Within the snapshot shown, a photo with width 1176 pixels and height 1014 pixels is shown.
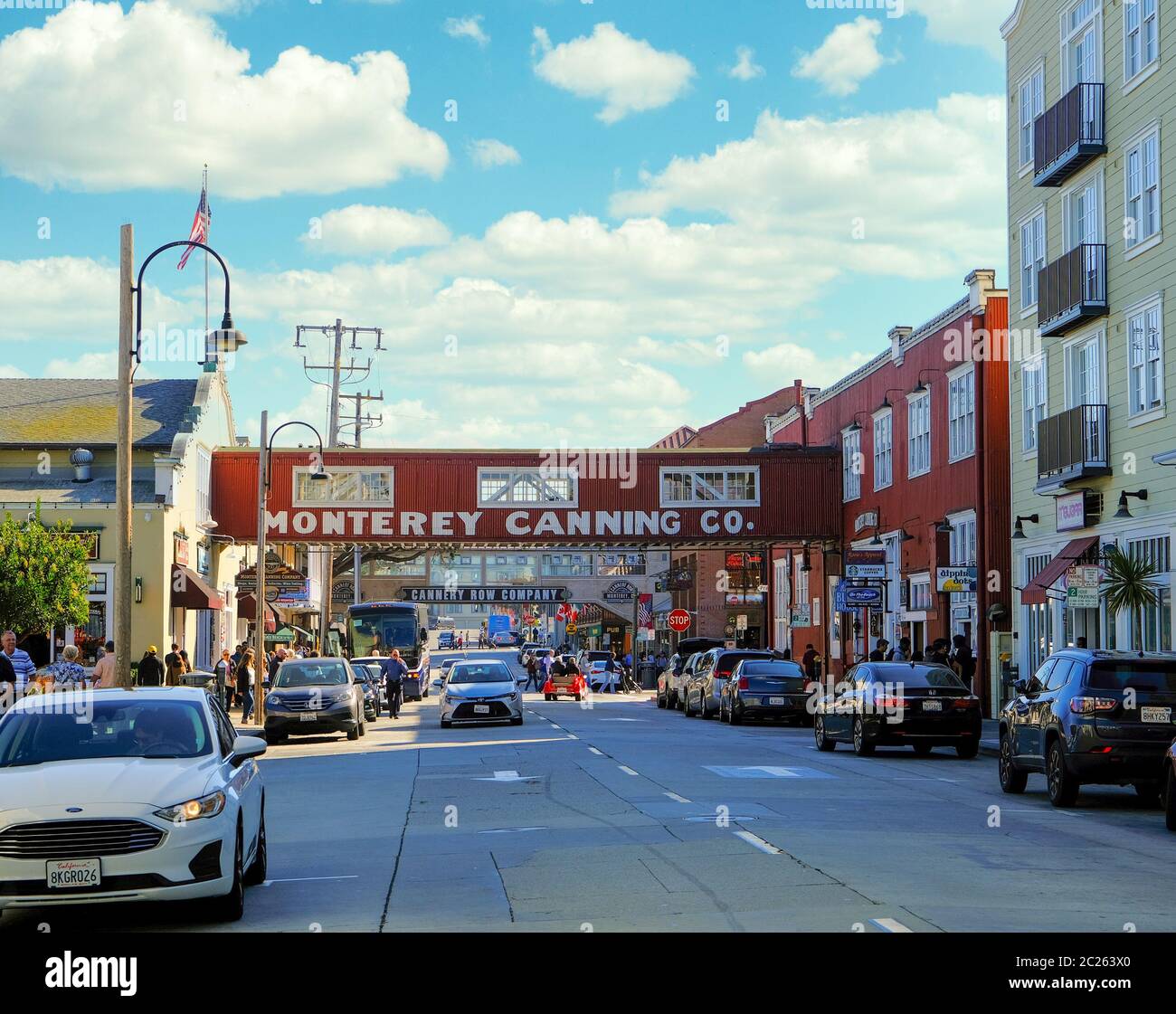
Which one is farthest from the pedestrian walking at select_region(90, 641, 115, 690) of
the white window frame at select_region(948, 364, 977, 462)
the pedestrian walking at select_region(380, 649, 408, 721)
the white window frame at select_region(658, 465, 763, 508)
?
the white window frame at select_region(658, 465, 763, 508)

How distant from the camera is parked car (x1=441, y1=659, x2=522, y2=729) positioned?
35.3 meters

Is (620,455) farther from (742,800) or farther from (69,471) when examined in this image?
(742,800)

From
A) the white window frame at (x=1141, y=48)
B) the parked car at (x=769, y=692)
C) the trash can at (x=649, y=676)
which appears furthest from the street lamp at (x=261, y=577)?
the trash can at (x=649, y=676)

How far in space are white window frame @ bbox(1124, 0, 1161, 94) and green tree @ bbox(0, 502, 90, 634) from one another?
2335 cm

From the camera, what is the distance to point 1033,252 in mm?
34781

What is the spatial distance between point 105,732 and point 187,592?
3196 centimetres

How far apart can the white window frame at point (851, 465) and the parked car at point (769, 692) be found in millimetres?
13804

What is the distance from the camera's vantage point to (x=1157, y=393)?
1119 inches

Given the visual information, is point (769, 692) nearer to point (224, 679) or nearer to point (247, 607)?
point (224, 679)

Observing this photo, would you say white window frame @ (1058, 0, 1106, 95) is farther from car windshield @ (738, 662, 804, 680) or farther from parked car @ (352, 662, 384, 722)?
parked car @ (352, 662, 384, 722)

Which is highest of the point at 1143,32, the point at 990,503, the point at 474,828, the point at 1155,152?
the point at 1143,32

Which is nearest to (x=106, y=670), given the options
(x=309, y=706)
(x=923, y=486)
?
(x=309, y=706)

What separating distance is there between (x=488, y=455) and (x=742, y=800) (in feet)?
113
